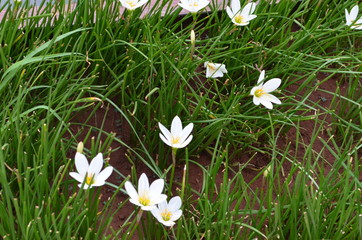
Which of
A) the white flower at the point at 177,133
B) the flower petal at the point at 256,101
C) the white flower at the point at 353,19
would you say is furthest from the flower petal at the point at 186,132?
the white flower at the point at 353,19

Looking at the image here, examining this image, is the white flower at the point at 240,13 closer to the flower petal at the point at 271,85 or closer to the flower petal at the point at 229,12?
the flower petal at the point at 229,12

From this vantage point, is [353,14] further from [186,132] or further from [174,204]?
[174,204]

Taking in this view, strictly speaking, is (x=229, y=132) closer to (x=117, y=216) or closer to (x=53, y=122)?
(x=117, y=216)

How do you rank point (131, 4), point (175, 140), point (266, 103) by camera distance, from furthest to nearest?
point (131, 4) < point (266, 103) < point (175, 140)

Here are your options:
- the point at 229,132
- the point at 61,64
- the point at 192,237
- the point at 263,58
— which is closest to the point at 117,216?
the point at 192,237

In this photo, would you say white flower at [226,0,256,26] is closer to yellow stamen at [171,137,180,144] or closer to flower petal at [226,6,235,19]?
flower petal at [226,6,235,19]

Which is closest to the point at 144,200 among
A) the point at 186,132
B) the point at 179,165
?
the point at 186,132

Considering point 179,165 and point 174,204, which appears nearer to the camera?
point 174,204
